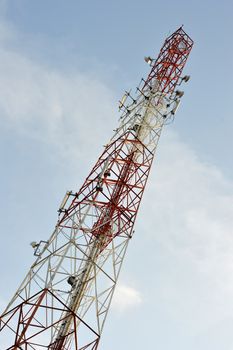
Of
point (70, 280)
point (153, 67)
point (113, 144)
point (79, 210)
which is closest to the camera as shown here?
point (70, 280)

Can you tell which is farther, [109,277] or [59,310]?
[109,277]

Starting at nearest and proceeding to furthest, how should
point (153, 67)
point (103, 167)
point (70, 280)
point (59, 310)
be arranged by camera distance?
point (59, 310) < point (70, 280) < point (103, 167) < point (153, 67)

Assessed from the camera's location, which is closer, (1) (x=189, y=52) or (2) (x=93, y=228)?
(2) (x=93, y=228)

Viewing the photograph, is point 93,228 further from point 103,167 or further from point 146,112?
point 146,112

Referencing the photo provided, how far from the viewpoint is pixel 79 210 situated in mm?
20984

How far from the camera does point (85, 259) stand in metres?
19.6

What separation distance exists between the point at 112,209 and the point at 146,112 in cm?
720

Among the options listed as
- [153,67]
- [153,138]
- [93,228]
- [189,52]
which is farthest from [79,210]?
[189,52]

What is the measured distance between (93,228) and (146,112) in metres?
8.57

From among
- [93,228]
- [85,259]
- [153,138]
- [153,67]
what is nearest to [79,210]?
[93,228]

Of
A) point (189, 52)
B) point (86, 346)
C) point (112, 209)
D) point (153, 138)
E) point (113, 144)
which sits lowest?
point (86, 346)

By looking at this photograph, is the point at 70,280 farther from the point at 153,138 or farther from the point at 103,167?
the point at 153,138

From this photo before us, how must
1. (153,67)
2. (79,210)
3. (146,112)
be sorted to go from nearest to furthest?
(79,210)
(146,112)
(153,67)

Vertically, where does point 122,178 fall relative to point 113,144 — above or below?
below
